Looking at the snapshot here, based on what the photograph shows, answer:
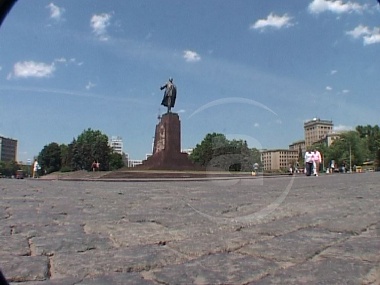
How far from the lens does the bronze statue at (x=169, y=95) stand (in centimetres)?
2871

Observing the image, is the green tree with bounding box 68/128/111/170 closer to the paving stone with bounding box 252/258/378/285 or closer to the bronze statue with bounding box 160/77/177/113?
the bronze statue with bounding box 160/77/177/113

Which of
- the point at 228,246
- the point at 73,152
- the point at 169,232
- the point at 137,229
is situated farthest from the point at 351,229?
the point at 73,152

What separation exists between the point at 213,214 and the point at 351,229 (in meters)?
1.56

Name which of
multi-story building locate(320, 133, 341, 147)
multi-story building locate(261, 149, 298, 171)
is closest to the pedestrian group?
multi-story building locate(261, 149, 298, 171)

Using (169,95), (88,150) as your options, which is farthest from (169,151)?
(88,150)

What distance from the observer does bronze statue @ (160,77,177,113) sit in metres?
28.7

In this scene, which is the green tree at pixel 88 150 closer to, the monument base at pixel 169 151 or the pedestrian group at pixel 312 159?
the monument base at pixel 169 151

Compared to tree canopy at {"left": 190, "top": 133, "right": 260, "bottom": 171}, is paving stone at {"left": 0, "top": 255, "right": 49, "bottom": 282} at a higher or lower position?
lower

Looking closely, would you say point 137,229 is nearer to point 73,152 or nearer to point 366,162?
point 73,152

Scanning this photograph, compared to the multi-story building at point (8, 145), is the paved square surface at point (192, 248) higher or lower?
lower

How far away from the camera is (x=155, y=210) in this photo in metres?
4.70

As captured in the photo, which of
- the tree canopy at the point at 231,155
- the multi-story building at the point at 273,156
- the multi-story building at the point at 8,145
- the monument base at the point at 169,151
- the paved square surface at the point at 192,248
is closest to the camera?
the paved square surface at the point at 192,248

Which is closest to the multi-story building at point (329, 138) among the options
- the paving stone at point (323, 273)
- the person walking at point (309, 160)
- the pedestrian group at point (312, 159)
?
the pedestrian group at point (312, 159)

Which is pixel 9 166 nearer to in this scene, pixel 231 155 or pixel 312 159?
pixel 231 155
